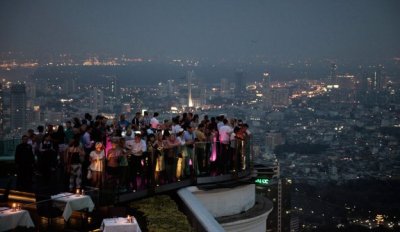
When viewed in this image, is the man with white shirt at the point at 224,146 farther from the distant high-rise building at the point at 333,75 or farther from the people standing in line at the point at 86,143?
the distant high-rise building at the point at 333,75

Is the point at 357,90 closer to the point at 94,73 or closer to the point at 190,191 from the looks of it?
the point at 94,73

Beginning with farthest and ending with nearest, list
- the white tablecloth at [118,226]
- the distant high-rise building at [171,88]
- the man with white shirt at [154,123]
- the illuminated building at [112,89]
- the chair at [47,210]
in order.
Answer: the distant high-rise building at [171,88] < the illuminated building at [112,89] < the man with white shirt at [154,123] < the chair at [47,210] < the white tablecloth at [118,226]

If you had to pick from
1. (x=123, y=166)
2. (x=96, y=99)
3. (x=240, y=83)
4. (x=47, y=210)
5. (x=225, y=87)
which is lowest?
(x=47, y=210)

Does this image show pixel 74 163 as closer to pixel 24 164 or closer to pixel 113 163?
pixel 113 163

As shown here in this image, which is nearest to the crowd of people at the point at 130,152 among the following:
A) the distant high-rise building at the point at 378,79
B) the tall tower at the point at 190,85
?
the tall tower at the point at 190,85

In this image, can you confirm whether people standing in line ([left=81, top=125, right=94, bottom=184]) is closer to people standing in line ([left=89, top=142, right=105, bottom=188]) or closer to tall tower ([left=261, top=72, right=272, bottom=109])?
people standing in line ([left=89, top=142, right=105, bottom=188])

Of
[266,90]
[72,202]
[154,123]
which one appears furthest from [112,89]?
[266,90]

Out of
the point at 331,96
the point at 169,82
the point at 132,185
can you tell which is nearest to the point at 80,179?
the point at 132,185
